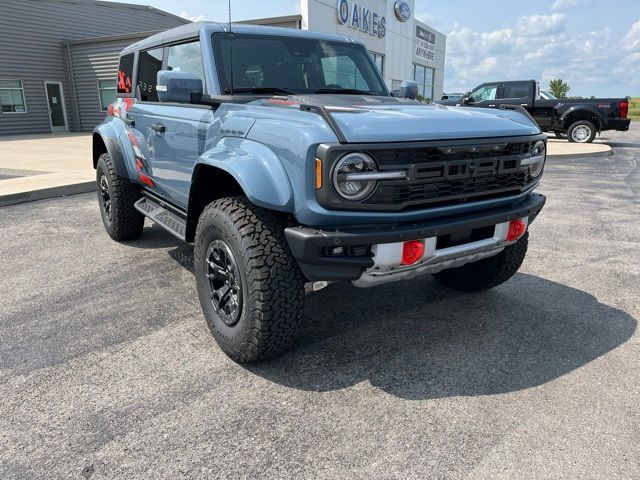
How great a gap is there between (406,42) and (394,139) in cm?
2731

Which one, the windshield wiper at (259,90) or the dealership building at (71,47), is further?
the dealership building at (71,47)

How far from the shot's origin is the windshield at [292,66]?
352cm

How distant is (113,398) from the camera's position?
2.52 meters

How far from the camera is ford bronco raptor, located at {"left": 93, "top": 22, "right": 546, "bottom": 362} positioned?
2.37 metres

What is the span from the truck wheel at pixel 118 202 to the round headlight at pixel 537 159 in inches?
142

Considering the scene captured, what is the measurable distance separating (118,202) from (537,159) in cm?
374

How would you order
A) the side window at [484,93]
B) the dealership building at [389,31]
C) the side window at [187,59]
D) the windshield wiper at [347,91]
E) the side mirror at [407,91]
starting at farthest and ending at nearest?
the dealership building at [389,31], the side window at [484,93], the side mirror at [407,91], the windshield wiper at [347,91], the side window at [187,59]

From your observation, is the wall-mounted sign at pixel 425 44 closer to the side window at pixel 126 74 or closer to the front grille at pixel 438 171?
the side window at pixel 126 74

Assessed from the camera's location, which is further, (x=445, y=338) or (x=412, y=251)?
(x=445, y=338)

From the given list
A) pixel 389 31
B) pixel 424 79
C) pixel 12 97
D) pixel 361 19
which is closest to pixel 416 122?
pixel 12 97

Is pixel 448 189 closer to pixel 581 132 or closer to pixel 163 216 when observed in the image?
pixel 163 216

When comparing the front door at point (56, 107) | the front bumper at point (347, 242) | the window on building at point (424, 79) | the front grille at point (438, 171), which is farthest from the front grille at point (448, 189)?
the window on building at point (424, 79)

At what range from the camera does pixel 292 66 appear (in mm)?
3768

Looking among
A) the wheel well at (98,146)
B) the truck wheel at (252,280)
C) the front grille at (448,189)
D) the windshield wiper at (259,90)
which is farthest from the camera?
the wheel well at (98,146)
